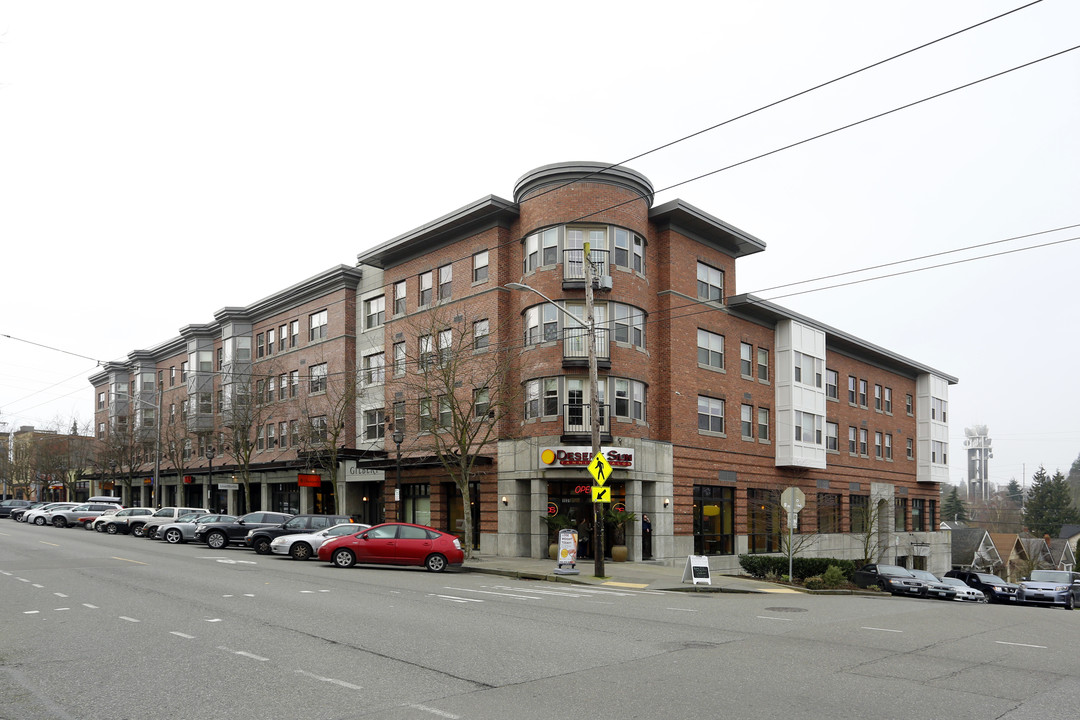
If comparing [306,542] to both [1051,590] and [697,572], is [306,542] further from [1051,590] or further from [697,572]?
[1051,590]

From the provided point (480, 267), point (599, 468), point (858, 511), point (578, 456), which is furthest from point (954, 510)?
point (599, 468)

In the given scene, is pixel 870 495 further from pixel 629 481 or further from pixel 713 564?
pixel 629 481

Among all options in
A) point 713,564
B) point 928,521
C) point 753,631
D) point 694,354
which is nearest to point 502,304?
point 694,354

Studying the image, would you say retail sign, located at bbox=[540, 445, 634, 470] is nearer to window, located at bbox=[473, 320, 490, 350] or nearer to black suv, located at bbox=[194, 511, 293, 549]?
window, located at bbox=[473, 320, 490, 350]

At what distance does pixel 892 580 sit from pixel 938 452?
32.0 m

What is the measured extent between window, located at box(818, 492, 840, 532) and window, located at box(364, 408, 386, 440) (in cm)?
2336

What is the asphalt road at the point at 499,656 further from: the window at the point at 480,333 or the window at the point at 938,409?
the window at the point at 938,409

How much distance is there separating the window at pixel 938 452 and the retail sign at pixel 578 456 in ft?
113

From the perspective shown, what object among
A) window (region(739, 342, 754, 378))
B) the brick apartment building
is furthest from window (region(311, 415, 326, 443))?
window (region(739, 342, 754, 378))

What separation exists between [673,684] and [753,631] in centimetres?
469

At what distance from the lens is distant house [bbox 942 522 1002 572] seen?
224 ft

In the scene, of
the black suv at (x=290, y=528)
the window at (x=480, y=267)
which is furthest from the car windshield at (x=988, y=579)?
the black suv at (x=290, y=528)

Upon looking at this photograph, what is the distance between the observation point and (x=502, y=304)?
34.9 m

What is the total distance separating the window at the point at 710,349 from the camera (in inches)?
1439
